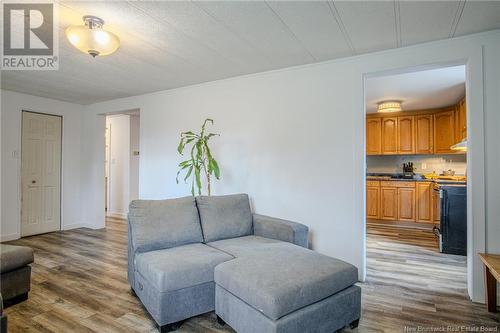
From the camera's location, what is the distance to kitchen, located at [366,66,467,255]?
4.79 meters

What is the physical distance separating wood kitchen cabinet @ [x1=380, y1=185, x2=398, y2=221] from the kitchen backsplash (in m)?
0.78

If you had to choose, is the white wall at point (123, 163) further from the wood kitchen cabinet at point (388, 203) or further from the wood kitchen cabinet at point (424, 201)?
the wood kitchen cabinet at point (424, 201)

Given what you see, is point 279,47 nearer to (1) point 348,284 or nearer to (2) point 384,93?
(1) point 348,284

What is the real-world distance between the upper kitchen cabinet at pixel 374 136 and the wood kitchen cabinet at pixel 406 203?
1.01m

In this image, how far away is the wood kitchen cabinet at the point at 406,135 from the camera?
5.96 meters

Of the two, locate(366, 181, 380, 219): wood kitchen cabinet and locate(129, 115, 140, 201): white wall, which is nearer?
locate(366, 181, 380, 219): wood kitchen cabinet

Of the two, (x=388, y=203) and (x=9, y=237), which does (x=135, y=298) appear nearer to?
(x=9, y=237)

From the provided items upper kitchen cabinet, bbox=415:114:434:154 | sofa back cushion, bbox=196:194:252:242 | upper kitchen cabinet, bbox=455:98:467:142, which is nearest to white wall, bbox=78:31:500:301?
sofa back cushion, bbox=196:194:252:242

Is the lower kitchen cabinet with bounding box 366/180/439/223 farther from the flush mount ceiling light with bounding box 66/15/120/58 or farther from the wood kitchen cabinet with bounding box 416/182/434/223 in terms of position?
the flush mount ceiling light with bounding box 66/15/120/58

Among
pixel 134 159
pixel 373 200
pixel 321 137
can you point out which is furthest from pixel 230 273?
pixel 134 159

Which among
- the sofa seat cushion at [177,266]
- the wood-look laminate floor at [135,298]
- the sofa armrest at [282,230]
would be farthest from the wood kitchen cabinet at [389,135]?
the sofa seat cushion at [177,266]

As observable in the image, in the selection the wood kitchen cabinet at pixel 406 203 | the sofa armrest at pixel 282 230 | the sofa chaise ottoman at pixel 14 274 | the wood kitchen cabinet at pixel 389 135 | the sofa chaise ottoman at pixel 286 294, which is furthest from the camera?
the wood kitchen cabinet at pixel 389 135

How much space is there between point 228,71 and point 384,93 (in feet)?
9.15

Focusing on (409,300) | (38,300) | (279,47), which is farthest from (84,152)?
(409,300)
